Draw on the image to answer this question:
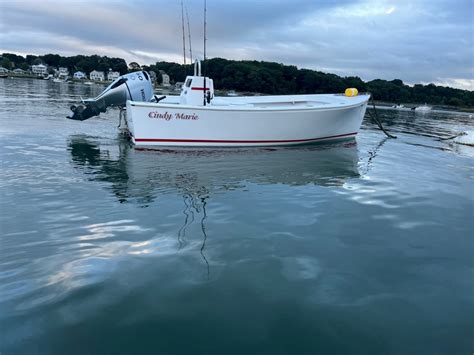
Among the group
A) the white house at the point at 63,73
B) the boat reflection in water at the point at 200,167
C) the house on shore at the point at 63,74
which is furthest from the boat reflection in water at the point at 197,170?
the white house at the point at 63,73

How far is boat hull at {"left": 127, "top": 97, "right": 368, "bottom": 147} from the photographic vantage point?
13148 mm

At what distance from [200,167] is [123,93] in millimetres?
6269

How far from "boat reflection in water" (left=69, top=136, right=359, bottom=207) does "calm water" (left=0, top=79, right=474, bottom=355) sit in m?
0.11

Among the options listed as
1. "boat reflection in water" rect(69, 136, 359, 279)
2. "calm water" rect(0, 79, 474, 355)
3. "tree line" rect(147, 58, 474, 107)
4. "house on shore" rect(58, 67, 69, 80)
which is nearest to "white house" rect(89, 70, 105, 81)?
"house on shore" rect(58, 67, 69, 80)

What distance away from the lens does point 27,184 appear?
8.07 metres

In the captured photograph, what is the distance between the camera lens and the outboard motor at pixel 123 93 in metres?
14.8

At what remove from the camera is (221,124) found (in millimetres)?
13602

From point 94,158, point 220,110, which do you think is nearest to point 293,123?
point 220,110

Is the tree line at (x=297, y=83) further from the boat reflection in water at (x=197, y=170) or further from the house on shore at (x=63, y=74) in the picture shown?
the boat reflection in water at (x=197, y=170)

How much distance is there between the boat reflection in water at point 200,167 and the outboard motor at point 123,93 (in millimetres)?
1543

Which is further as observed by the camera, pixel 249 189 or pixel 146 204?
pixel 249 189

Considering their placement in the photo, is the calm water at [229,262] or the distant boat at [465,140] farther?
the distant boat at [465,140]

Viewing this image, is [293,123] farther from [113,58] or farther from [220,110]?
[113,58]

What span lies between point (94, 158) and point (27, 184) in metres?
3.52
